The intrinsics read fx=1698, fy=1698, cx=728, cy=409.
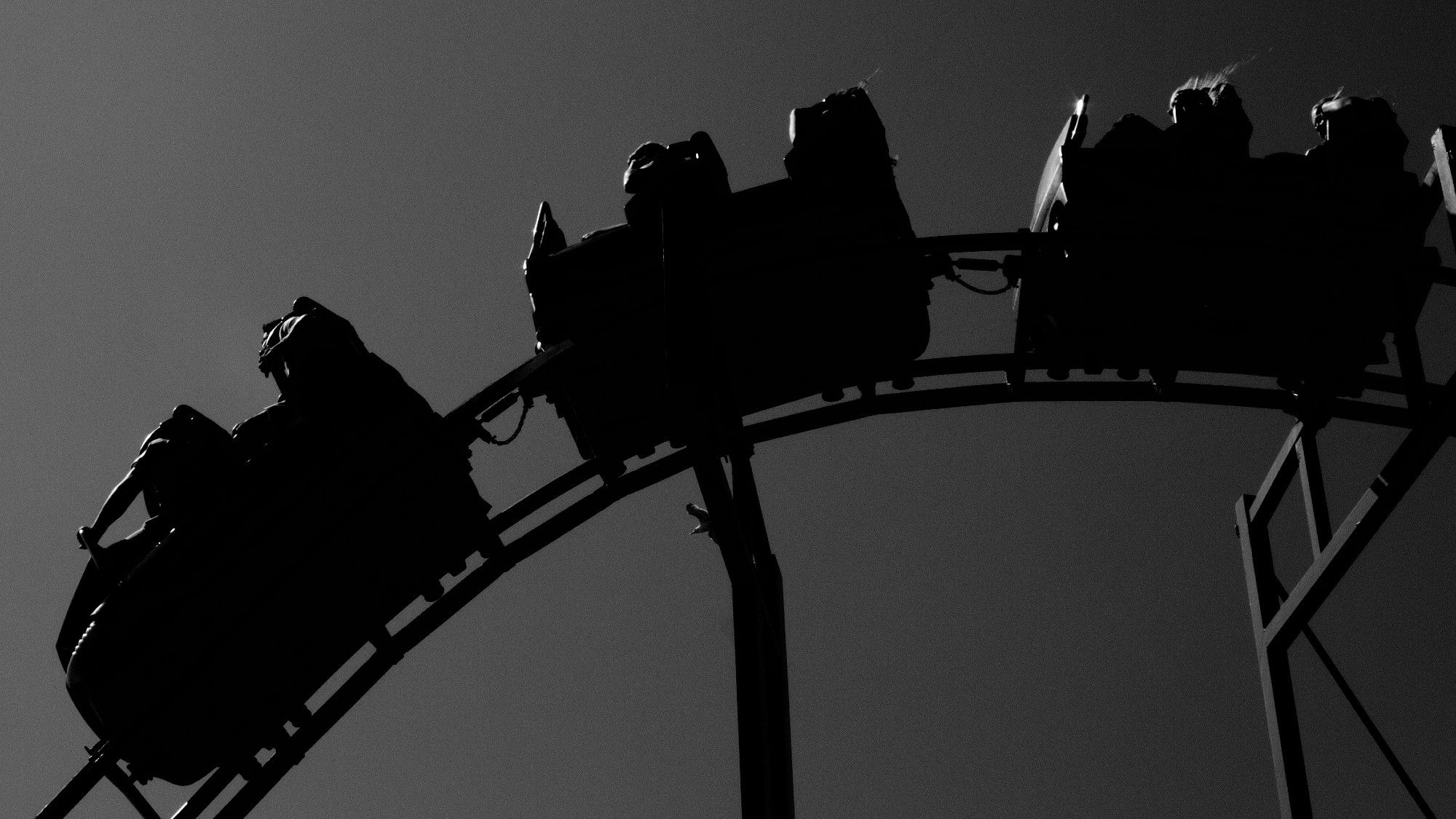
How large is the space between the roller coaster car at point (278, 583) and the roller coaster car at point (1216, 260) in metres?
2.84

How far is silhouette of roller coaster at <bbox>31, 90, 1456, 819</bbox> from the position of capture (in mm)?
7434

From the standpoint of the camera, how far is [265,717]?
26.1 ft

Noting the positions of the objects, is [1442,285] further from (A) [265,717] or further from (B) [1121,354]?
(A) [265,717]

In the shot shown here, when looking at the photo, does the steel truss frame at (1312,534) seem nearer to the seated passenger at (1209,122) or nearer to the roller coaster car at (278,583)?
the seated passenger at (1209,122)

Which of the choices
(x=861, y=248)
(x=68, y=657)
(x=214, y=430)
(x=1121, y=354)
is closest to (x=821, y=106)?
(x=861, y=248)

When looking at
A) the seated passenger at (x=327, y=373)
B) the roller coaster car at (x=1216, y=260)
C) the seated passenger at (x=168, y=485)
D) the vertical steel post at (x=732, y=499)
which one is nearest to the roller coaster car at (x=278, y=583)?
the seated passenger at (x=327, y=373)

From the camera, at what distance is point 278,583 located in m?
7.71

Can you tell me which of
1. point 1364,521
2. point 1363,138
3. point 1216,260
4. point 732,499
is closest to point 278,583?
point 732,499

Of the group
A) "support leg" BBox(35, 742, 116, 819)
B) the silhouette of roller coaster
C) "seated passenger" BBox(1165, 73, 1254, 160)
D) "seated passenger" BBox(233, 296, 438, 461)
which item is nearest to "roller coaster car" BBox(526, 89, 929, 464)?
the silhouette of roller coaster

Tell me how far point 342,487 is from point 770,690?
215 centimetres

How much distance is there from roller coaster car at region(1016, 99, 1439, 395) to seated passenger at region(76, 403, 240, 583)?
12.3 ft

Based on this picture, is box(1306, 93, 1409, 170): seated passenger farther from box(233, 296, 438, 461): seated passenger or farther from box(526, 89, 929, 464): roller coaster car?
box(233, 296, 438, 461): seated passenger

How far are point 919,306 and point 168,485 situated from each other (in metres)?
3.56

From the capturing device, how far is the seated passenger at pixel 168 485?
786cm
